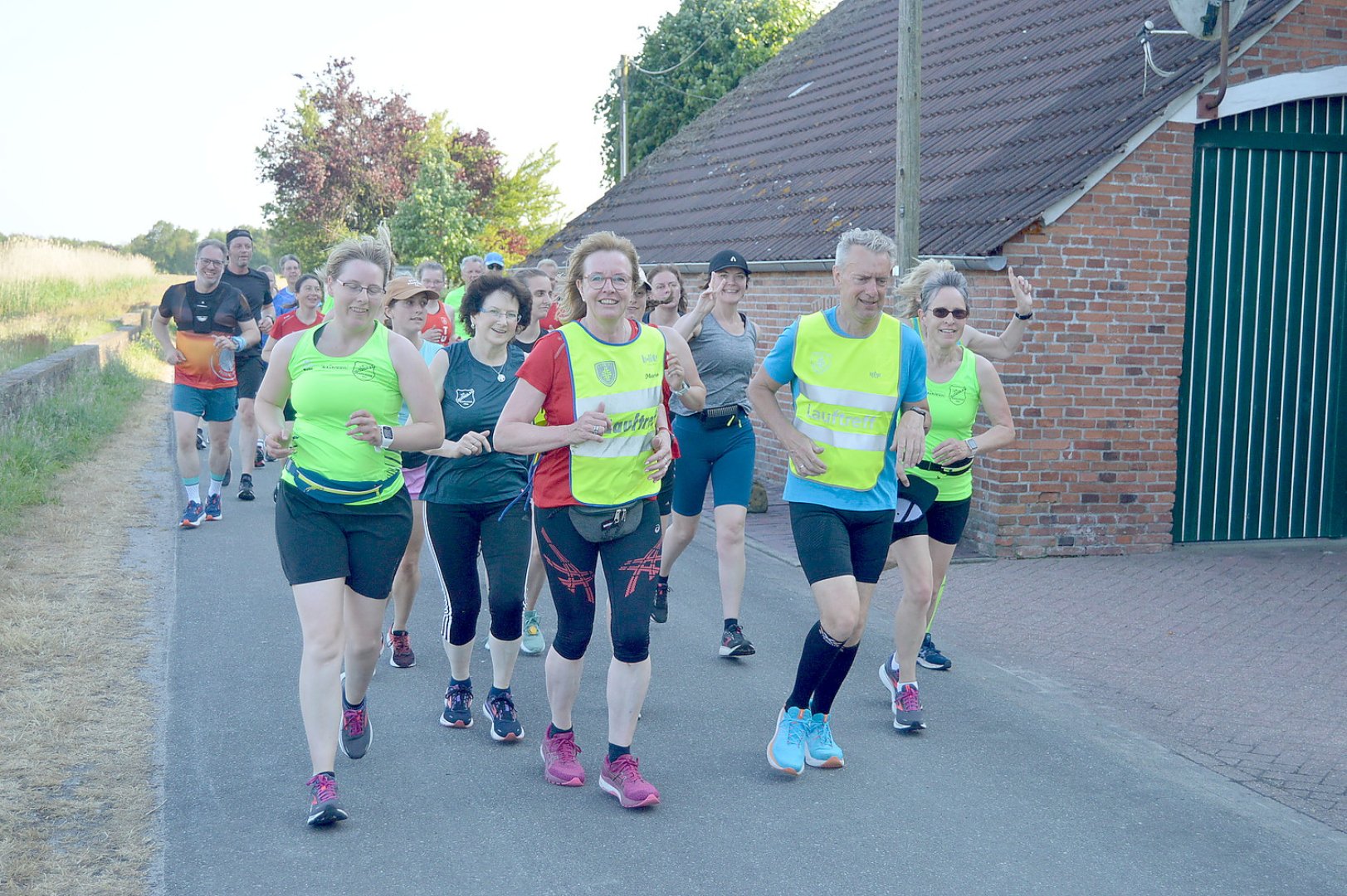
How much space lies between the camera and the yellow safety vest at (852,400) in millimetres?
4988

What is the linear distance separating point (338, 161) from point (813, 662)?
4454cm

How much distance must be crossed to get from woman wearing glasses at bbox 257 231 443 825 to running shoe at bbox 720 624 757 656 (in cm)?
249

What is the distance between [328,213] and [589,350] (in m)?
44.5

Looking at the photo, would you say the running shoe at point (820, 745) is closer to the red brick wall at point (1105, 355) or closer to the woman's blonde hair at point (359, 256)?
the woman's blonde hair at point (359, 256)

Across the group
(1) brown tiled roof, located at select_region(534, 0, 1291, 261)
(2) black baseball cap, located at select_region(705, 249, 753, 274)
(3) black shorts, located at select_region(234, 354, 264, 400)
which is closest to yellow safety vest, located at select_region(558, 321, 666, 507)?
(2) black baseball cap, located at select_region(705, 249, 753, 274)

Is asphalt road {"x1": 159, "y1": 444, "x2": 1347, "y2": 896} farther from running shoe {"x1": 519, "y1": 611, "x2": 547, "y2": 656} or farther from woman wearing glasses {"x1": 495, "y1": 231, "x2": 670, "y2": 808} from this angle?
woman wearing glasses {"x1": 495, "y1": 231, "x2": 670, "y2": 808}

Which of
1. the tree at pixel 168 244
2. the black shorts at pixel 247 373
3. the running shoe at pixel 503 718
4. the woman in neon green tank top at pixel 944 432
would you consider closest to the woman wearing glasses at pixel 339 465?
the running shoe at pixel 503 718

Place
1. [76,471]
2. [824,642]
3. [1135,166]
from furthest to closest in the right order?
[76,471] → [1135,166] → [824,642]

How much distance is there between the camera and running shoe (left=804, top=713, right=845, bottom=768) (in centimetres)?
519

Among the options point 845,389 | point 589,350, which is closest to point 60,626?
point 589,350

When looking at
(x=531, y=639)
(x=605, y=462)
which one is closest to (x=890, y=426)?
(x=605, y=462)

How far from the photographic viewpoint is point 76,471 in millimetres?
12586

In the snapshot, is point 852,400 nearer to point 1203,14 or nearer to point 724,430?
point 724,430

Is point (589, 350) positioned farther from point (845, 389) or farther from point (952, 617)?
point (952, 617)
